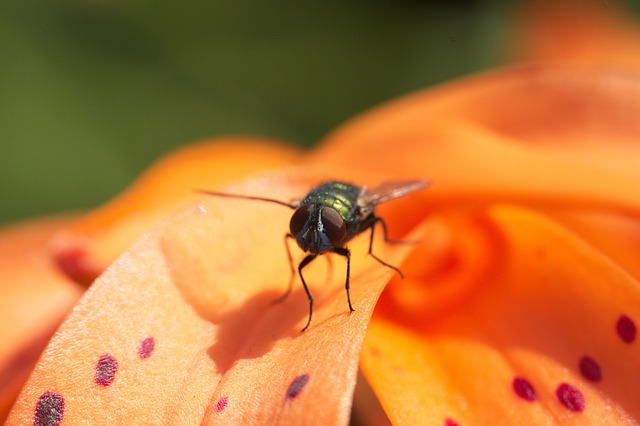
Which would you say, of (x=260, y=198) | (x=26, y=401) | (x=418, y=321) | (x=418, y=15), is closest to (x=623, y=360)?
(x=418, y=321)

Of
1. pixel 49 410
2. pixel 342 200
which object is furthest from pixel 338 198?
pixel 49 410

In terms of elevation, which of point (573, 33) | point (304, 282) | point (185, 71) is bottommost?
point (573, 33)

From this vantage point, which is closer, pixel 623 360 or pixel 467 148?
pixel 623 360

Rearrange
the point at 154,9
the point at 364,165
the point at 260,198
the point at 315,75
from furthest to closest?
the point at 315,75 → the point at 154,9 → the point at 364,165 → the point at 260,198

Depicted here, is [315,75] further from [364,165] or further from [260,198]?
[260,198]

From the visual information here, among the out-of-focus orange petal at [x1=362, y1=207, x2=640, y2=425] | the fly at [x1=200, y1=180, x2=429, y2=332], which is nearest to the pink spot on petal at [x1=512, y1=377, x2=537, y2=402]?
the out-of-focus orange petal at [x1=362, y1=207, x2=640, y2=425]

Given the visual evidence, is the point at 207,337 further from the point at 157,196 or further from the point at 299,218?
the point at 157,196

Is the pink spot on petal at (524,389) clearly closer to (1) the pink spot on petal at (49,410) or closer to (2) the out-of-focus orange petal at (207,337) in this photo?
(2) the out-of-focus orange petal at (207,337)
